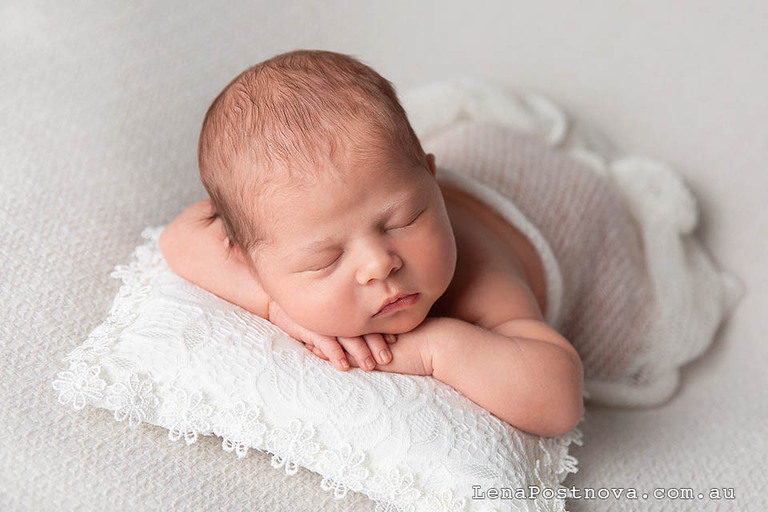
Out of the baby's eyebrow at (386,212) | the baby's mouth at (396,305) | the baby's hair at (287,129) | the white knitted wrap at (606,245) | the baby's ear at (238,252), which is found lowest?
the white knitted wrap at (606,245)

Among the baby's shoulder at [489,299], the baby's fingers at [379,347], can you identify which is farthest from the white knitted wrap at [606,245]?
the baby's fingers at [379,347]

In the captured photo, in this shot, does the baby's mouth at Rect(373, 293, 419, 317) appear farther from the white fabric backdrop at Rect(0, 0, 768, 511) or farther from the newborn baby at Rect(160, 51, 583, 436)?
the white fabric backdrop at Rect(0, 0, 768, 511)

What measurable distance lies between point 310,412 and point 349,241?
0.73 feet

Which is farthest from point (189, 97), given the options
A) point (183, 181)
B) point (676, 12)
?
point (676, 12)

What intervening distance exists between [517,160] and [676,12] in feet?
1.64

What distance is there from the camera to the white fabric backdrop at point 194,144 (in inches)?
39.5

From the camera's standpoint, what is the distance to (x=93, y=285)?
122 cm

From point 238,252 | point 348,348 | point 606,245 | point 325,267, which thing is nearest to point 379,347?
point 348,348

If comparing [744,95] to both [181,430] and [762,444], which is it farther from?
[181,430]

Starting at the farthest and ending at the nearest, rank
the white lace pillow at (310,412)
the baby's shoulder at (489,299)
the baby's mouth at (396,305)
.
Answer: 1. the baby's shoulder at (489,299)
2. the baby's mouth at (396,305)
3. the white lace pillow at (310,412)

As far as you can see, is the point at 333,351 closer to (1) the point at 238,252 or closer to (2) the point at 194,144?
(1) the point at 238,252

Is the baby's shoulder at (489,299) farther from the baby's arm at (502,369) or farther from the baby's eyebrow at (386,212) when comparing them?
the baby's eyebrow at (386,212)

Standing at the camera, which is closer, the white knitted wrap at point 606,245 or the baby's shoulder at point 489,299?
the baby's shoulder at point 489,299

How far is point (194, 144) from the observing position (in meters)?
1.54
